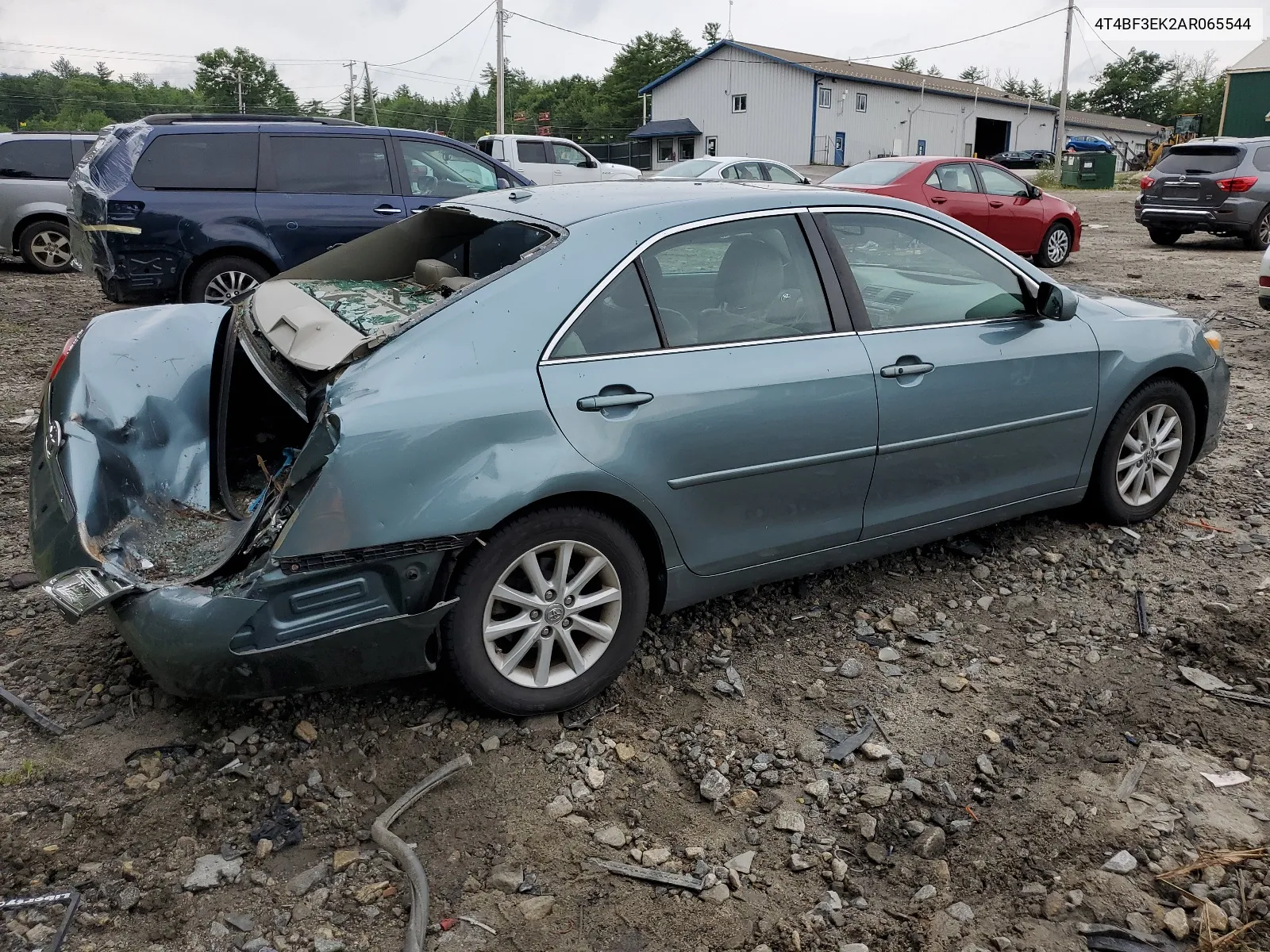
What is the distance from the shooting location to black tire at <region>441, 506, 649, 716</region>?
289 centimetres

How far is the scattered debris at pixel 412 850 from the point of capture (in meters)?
2.34

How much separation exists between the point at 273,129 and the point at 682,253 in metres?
6.82

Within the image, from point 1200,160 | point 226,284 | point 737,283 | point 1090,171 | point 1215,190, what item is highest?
point 1090,171

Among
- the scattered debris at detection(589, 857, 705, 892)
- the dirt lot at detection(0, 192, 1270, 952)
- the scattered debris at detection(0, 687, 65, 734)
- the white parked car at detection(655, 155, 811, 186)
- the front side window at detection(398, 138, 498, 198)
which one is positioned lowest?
the scattered debris at detection(589, 857, 705, 892)

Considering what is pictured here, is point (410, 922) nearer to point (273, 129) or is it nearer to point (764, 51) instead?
point (273, 129)

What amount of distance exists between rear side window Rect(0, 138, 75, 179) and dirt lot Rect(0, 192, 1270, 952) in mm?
10191

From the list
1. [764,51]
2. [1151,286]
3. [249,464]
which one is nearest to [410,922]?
[249,464]

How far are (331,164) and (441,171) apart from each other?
100 centimetres

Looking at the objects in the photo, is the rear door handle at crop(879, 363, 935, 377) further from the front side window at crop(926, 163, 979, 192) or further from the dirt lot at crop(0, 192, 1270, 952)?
the front side window at crop(926, 163, 979, 192)

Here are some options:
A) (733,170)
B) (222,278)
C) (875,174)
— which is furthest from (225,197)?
(733,170)

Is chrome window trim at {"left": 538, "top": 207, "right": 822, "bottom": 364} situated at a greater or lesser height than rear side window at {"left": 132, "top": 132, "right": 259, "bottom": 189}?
lesser

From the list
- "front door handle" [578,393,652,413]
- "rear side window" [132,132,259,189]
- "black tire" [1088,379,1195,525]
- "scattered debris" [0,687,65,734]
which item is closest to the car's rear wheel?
"black tire" [1088,379,1195,525]

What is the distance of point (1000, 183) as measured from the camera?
13.7m

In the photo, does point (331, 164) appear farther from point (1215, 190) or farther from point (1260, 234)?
point (1260, 234)
